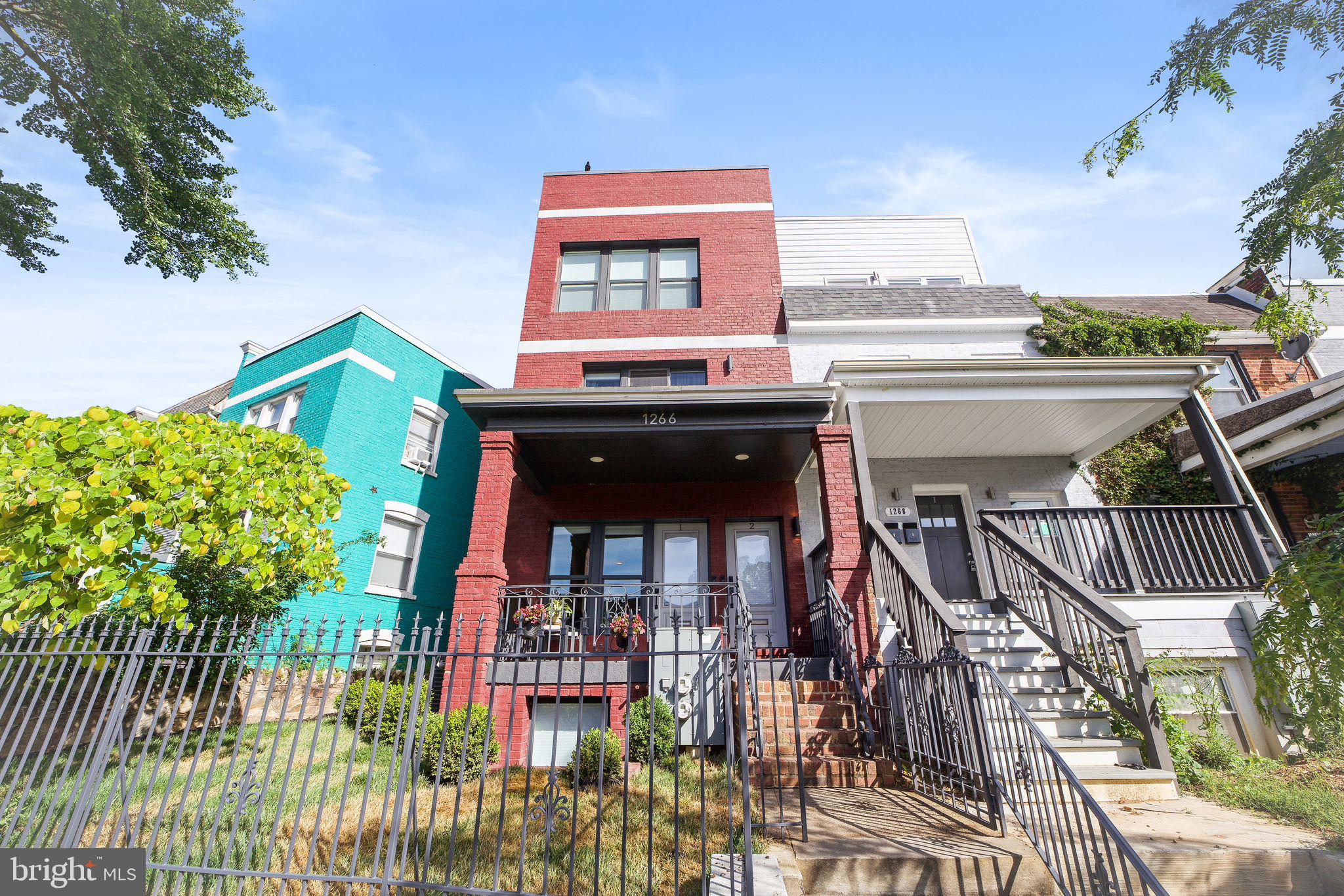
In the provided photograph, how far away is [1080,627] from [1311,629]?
1.68 metres

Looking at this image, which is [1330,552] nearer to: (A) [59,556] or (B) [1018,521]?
(B) [1018,521]

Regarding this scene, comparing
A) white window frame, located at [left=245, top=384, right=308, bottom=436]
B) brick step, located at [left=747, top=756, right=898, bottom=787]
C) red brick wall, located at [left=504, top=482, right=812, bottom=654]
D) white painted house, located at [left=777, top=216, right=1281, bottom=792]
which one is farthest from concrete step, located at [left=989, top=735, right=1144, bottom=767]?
white window frame, located at [left=245, top=384, right=308, bottom=436]

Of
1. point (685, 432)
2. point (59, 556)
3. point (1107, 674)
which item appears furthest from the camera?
point (685, 432)

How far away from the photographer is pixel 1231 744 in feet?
19.9

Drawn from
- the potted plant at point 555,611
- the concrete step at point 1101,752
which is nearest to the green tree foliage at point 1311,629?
the concrete step at point 1101,752

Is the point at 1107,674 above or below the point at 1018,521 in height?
below

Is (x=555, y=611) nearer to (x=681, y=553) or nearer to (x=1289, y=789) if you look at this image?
(x=681, y=553)

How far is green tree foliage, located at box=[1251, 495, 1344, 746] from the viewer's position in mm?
4312

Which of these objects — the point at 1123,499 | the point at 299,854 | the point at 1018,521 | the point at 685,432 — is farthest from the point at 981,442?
the point at 299,854

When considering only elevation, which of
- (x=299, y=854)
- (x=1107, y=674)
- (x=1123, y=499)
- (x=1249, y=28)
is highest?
(x=1249, y=28)

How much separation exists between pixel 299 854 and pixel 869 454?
31.2 feet

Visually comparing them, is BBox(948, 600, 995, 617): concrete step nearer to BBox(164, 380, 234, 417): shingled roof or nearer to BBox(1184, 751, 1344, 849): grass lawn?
BBox(1184, 751, 1344, 849): grass lawn

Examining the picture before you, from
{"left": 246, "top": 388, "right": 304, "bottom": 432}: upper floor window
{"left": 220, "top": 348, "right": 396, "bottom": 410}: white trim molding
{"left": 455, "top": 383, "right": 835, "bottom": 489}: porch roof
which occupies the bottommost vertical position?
{"left": 455, "top": 383, "right": 835, "bottom": 489}: porch roof

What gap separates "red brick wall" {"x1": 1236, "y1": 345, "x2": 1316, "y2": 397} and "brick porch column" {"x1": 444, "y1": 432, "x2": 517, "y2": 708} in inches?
583
